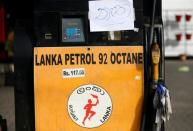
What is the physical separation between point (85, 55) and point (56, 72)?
30 cm

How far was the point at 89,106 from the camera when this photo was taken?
5102 mm

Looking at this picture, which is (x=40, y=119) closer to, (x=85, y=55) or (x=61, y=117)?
(x=61, y=117)

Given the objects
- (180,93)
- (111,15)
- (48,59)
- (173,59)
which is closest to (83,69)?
(48,59)

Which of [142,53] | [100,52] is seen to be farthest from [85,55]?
[142,53]

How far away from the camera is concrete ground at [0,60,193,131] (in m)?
7.48

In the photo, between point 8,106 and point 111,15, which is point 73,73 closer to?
point 111,15

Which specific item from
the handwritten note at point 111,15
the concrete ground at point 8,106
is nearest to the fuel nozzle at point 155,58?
the handwritten note at point 111,15

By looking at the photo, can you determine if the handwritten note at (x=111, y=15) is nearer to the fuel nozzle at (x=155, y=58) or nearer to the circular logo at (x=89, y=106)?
the fuel nozzle at (x=155, y=58)

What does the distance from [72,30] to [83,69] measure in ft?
1.18

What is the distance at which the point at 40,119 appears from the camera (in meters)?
5.11

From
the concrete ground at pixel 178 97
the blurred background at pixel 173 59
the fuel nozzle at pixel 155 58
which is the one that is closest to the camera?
the fuel nozzle at pixel 155 58

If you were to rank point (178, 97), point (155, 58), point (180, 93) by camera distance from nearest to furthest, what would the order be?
1. point (155, 58)
2. point (178, 97)
3. point (180, 93)

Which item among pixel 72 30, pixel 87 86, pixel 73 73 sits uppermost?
pixel 72 30

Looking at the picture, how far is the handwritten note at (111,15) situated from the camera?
5.03 meters
